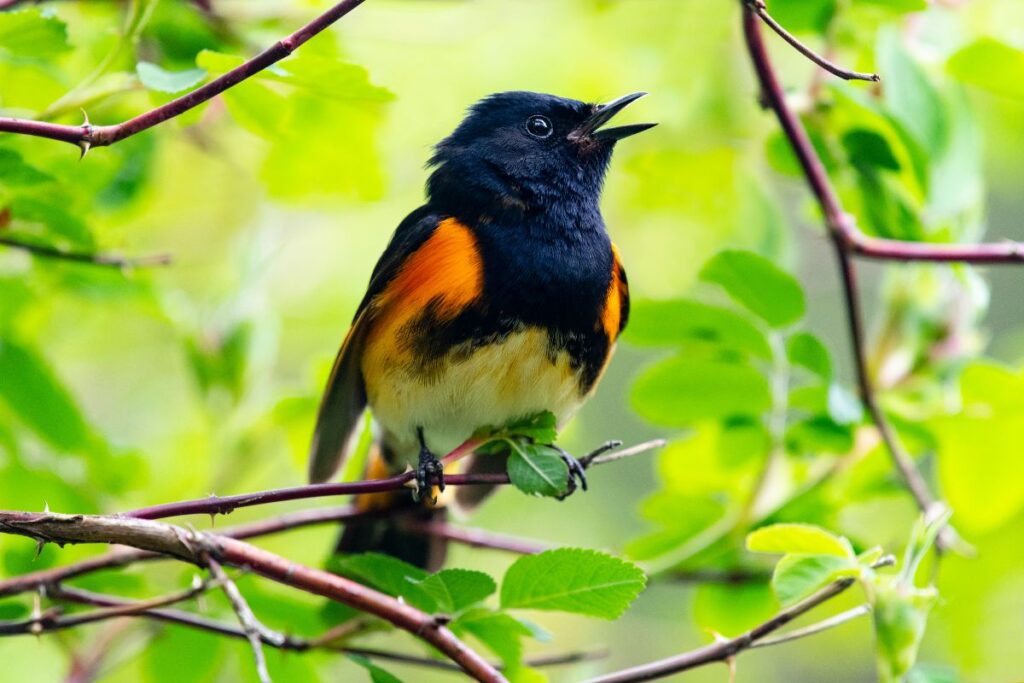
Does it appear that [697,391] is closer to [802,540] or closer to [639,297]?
[639,297]

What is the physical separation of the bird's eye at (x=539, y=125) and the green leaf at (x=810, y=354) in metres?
1.02

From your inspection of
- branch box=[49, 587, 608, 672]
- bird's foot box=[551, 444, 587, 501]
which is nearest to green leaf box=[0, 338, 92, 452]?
branch box=[49, 587, 608, 672]

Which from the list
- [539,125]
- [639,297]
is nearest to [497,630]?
[639,297]

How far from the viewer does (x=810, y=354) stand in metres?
2.90

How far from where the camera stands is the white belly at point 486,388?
2910 mm

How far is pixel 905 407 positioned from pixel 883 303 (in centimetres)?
42

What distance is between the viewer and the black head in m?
3.23

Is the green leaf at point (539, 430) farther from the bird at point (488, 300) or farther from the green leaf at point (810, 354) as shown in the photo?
the green leaf at point (810, 354)

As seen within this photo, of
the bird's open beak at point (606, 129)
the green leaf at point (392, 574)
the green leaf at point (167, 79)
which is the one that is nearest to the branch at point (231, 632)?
the green leaf at point (392, 574)

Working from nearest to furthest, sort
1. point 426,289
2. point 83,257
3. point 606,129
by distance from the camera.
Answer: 1. point 83,257
2. point 426,289
3. point 606,129

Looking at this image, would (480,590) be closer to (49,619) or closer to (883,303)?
(49,619)

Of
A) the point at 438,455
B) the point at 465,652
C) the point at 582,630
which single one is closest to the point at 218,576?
the point at 465,652

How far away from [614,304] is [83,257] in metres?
1.32

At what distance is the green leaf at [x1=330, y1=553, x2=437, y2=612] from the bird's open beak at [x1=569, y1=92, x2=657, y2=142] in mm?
1436
